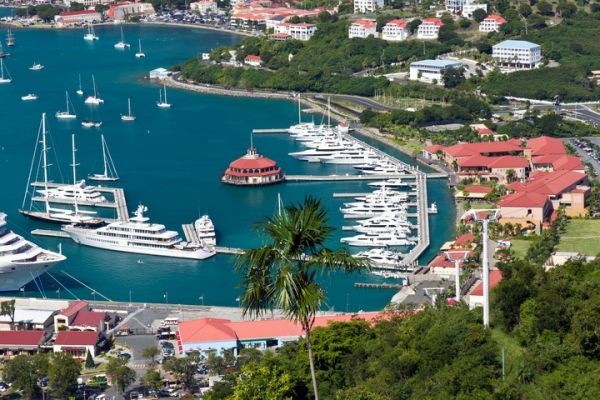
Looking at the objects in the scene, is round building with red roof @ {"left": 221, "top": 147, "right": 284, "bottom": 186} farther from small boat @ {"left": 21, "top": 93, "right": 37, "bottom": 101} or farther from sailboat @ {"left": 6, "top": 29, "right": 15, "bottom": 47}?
sailboat @ {"left": 6, "top": 29, "right": 15, "bottom": 47}

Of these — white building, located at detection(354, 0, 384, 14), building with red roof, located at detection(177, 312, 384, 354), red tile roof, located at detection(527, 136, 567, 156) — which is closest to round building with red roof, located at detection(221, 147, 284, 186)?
red tile roof, located at detection(527, 136, 567, 156)

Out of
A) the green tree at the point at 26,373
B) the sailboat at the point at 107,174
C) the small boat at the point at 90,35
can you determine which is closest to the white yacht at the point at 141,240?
the sailboat at the point at 107,174

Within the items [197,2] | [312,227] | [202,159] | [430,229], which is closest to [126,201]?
[202,159]

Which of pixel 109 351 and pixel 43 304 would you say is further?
pixel 43 304

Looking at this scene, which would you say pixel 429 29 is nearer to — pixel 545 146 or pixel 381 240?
pixel 545 146

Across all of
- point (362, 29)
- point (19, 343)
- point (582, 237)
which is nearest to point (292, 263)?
point (19, 343)

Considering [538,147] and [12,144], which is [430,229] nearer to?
[538,147]
